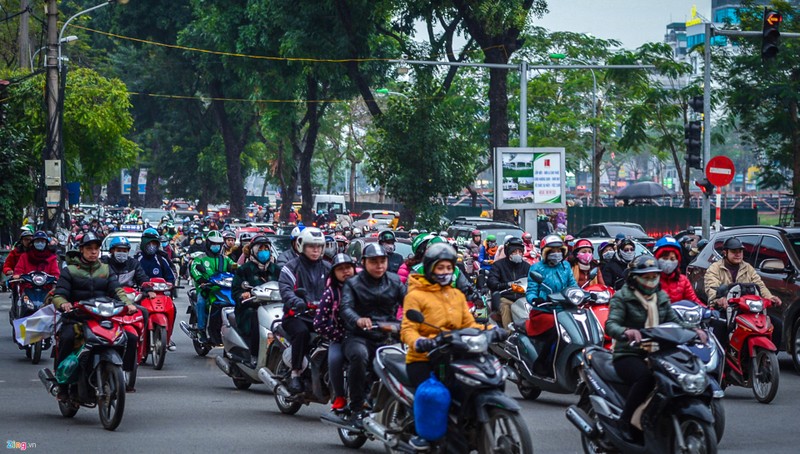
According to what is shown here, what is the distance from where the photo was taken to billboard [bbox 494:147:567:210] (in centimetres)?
3384

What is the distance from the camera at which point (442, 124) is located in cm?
3819

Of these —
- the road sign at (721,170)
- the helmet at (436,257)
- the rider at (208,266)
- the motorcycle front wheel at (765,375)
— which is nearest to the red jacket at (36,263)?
the rider at (208,266)

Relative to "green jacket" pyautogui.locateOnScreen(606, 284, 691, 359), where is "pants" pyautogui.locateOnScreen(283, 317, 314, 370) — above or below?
below

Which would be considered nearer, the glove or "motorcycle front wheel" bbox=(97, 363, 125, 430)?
the glove

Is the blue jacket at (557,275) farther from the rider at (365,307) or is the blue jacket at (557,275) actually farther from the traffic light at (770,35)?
the traffic light at (770,35)

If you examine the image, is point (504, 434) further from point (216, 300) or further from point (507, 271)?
point (216, 300)

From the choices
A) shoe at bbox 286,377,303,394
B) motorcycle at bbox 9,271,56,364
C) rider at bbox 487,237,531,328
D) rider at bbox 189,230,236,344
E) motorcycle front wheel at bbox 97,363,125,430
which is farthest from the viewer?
motorcycle at bbox 9,271,56,364

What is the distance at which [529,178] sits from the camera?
34.3 meters

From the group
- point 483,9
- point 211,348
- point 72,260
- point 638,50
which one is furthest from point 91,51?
point 72,260

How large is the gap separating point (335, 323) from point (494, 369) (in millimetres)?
2630

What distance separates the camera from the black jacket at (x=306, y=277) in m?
11.6

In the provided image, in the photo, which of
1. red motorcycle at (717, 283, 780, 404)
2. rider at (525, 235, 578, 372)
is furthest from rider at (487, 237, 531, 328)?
red motorcycle at (717, 283, 780, 404)

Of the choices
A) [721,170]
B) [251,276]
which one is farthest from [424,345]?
[721,170]

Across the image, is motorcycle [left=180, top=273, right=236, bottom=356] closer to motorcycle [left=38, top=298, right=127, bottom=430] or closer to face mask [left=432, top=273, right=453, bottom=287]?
motorcycle [left=38, top=298, right=127, bottom=430]
